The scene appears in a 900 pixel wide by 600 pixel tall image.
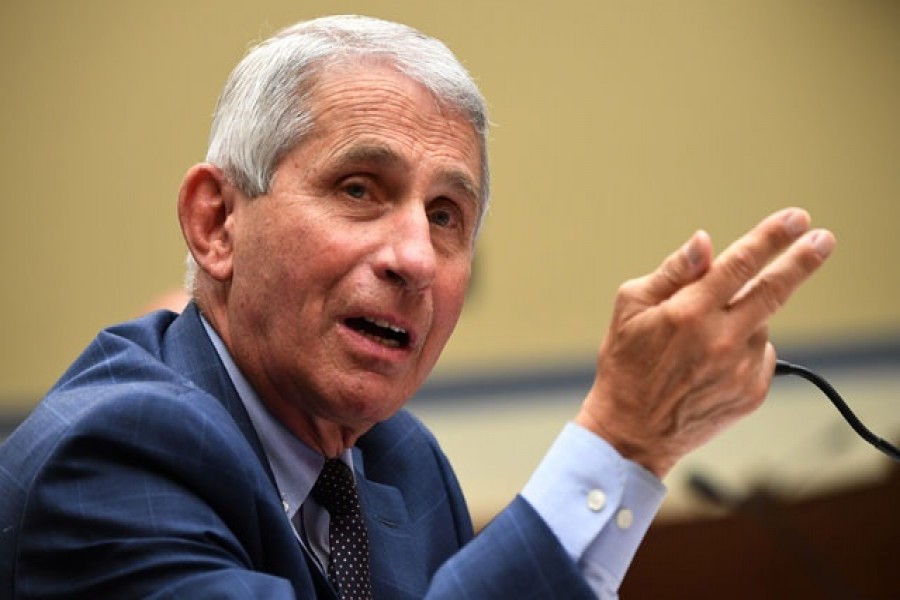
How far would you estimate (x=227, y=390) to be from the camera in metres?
1.75

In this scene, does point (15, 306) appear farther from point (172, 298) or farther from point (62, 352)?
point (172, 298)

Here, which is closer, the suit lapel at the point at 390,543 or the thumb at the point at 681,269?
the thumb at the point at 681,269

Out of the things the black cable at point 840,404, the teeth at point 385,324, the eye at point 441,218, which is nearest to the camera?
the black cable at point 840,404

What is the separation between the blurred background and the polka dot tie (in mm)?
3526

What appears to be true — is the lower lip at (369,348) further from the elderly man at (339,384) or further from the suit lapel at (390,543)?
the suit lapel at (390,543)

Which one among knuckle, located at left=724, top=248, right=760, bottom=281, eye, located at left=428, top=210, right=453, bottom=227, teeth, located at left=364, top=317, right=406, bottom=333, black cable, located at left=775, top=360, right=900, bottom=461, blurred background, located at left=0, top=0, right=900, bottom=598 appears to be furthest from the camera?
blurred background, located at left=0, top=0, right=900, bottom=598

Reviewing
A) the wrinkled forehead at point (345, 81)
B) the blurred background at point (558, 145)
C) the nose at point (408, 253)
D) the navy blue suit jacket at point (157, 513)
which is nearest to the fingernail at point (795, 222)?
the navy blue suit jacket at point (157, 513)

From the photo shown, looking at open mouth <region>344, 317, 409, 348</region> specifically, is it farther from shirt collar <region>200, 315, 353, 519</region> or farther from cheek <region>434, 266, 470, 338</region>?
shirt collar <region>200, 315, 353, 519</region>

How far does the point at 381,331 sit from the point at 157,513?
0.41 metres

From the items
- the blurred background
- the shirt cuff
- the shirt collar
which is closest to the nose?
the shirt collar

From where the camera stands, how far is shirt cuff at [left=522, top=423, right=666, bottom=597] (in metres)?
1.41

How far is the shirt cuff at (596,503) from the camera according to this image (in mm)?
1413

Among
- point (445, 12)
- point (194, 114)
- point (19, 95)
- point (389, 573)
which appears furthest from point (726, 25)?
point (389, 573)

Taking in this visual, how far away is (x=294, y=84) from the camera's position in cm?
179
